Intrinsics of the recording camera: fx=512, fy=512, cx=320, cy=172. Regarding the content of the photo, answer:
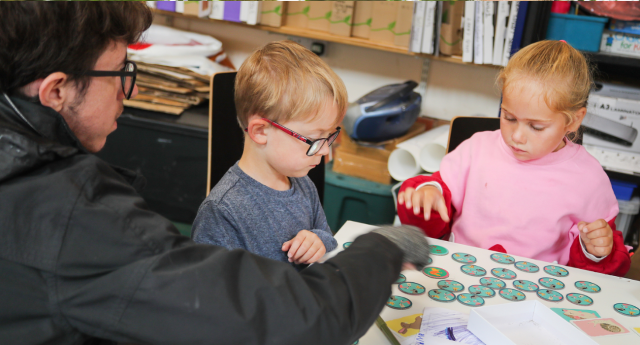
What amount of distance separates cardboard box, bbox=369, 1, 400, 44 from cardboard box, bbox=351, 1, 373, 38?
0.03m

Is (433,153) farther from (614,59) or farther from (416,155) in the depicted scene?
(614,59)

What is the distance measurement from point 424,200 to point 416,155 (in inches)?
40.9

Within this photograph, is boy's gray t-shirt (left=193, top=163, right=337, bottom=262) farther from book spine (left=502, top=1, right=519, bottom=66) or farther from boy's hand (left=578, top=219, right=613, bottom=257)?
book spine (left=502, top=1, right=519, bottom=66)

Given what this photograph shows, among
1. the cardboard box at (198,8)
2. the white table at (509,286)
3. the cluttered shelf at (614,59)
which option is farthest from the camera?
the cardboard box at (198,8)

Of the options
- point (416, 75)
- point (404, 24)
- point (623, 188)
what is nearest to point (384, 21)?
point (404, 24)

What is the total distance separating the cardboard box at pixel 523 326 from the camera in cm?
79

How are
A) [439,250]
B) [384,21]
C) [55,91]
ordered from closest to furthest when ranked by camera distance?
1. [55,91]
2. [439,250]
3. [384,21]

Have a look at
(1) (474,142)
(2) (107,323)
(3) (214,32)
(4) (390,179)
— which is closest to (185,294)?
(2) (107,323)

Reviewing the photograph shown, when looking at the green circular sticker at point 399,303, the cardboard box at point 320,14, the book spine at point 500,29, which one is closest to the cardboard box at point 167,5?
the cardboard box at point 320,14

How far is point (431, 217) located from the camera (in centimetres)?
140

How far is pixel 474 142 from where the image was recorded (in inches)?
59.7

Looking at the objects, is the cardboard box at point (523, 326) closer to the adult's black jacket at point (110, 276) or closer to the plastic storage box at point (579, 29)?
the adult's black jacket at point (110, 276)

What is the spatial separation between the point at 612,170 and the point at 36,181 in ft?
7.09

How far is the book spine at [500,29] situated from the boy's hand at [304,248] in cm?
155
